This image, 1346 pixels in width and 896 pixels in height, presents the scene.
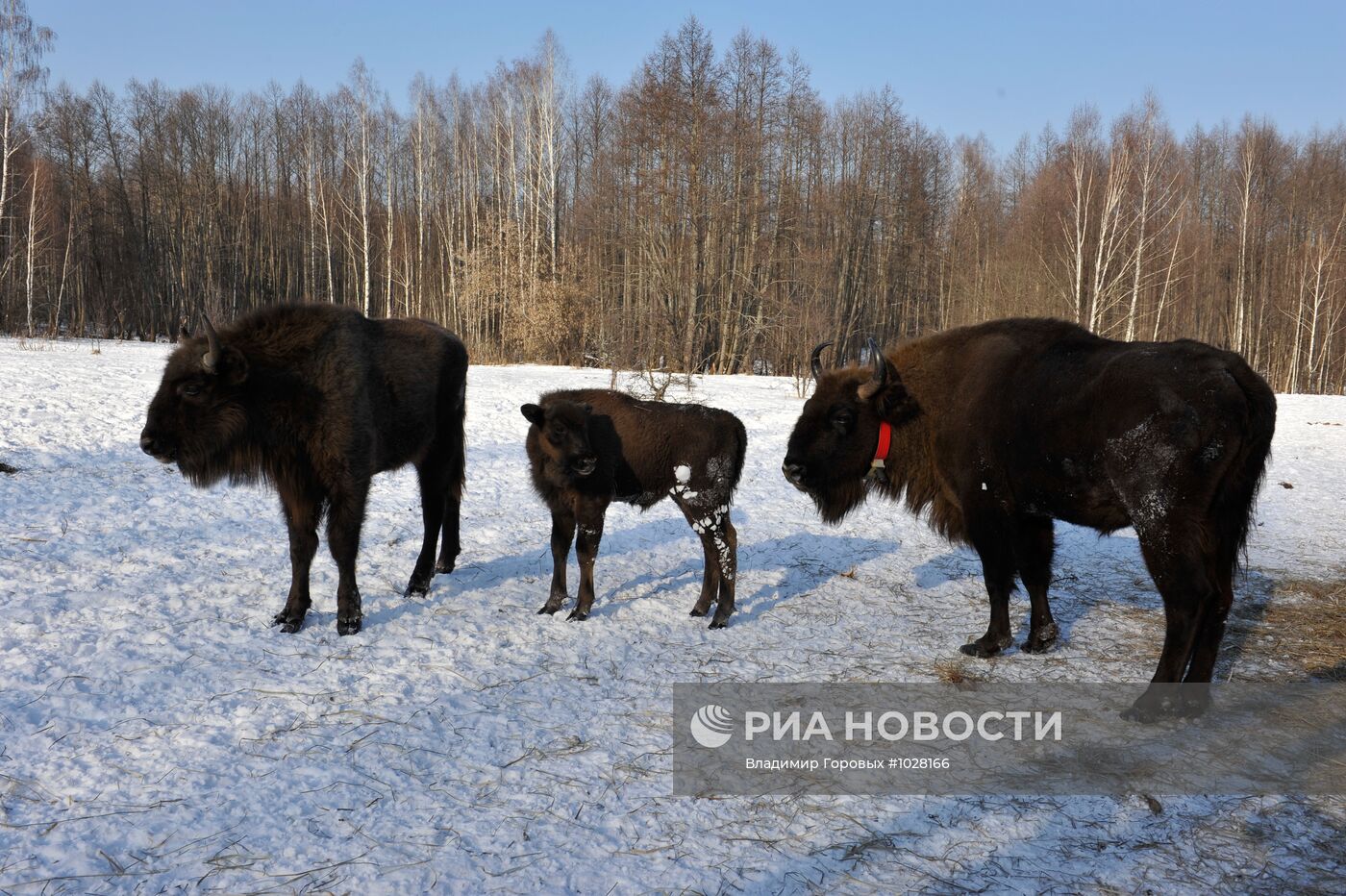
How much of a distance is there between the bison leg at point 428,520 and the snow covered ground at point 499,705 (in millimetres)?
223

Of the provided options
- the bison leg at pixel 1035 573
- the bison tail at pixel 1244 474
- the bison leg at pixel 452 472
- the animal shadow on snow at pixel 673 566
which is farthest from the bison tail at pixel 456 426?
the bison tail at pixel 1244 474

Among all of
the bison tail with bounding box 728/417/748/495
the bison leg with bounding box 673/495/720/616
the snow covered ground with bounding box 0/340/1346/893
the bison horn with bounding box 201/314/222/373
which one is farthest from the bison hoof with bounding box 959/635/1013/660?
the bison horn with bounding box 201/314/222/373

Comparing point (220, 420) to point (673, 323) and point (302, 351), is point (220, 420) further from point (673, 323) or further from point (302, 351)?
point (673, 323)

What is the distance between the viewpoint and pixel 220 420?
5.30 meters

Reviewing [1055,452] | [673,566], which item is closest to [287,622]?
[673,566]

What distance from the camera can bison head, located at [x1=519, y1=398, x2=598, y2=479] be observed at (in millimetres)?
5871

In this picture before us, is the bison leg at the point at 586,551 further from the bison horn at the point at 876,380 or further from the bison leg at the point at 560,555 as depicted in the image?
the bison horn at the point at 876,380

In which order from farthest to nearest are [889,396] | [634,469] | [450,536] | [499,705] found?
[450,536] → [634,469] → [889,396] → [499,705]

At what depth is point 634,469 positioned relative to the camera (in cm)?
619

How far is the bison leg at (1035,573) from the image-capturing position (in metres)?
5.41

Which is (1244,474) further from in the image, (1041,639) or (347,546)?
(347,546)

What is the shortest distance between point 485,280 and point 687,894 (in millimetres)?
34225

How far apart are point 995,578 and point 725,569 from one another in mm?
1825

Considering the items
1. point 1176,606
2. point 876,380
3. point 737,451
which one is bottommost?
point 1176,606
